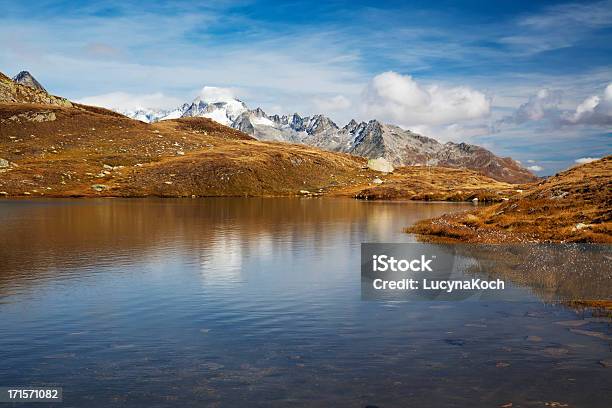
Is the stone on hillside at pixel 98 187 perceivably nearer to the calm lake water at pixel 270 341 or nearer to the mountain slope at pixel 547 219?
the mountain slope at pixel 547 219

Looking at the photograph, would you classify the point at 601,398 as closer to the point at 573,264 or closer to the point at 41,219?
the point at 573,264

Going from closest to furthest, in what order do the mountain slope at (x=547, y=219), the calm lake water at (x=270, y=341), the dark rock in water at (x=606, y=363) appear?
1. the calm lake water at (x=270, y=341)
2. the dark rock in water at (x=606, y=363)
3. the mountain slope at (x=547, y=219)

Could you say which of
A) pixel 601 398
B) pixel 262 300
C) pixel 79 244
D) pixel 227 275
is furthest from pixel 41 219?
pixel 601 398

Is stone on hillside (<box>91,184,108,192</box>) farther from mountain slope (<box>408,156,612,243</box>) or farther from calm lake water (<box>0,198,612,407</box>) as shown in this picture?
calm lake water (<box>0,198,612,407</box>)

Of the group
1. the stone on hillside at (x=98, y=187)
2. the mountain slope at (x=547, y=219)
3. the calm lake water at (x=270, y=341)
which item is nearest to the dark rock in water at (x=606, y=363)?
the calm lake water at (x=270, y=341)

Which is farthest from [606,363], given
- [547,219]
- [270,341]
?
[547,219]

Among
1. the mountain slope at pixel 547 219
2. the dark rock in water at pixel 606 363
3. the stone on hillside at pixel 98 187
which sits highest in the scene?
the stone on hillside at pixel 98 187

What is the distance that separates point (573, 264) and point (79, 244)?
53.2 meters

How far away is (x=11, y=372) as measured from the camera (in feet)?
70.5

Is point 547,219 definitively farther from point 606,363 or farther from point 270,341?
point 270,341

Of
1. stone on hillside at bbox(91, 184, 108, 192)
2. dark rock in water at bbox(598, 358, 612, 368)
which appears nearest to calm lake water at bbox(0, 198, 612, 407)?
dark rock in water at bbox(598, 358, 612, 368)

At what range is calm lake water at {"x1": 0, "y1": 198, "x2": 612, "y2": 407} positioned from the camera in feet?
64.3

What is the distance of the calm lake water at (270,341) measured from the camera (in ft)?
64.3

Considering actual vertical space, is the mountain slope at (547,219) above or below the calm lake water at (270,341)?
above
